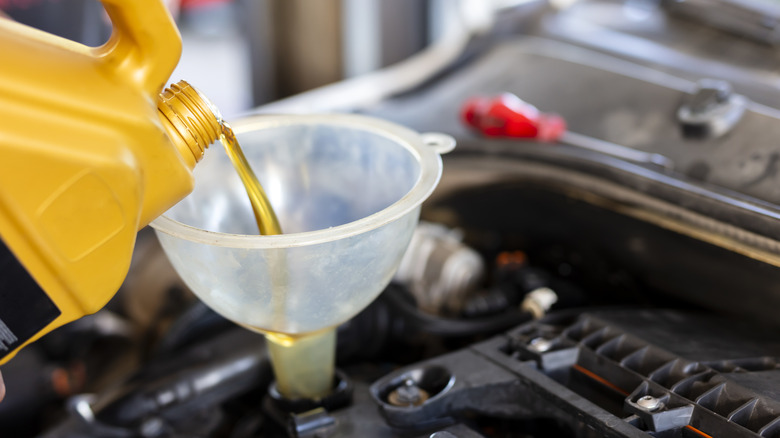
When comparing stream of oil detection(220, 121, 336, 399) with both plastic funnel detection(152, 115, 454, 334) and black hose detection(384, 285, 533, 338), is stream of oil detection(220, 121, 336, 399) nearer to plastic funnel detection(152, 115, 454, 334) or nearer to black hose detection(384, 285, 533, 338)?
plastic funnel detection(152, 115, 454, 334)

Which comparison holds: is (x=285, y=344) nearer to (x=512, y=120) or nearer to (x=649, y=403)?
(x=649, y=403)

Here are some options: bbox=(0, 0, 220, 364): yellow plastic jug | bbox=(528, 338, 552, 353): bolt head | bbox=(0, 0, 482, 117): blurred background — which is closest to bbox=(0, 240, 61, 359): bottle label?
bbox=(0, 0, 220, 364): yellow plastic jug

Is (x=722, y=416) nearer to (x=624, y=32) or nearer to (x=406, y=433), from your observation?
(x=406, y=433)

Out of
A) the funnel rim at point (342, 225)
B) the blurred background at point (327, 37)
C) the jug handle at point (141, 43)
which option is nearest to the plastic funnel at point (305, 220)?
the funnel rim at point (342, 225)

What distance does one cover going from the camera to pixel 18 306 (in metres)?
0.43

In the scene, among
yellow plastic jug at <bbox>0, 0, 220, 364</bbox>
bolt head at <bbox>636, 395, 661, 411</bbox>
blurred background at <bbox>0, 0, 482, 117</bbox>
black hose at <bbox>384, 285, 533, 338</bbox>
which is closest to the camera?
yellow plastic jug at <bbox>0, 0, 220, 364</bbox>

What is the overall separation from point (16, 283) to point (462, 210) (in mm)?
585

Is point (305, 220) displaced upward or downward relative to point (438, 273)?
upward

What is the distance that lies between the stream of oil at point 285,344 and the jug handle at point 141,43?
3.3 inches

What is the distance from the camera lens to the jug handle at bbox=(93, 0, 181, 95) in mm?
445

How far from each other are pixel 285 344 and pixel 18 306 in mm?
216

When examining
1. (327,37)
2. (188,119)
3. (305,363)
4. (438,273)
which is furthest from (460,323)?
(327,37)

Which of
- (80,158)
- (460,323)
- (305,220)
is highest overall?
(80,158)

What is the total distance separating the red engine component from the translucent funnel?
0.87 feet
